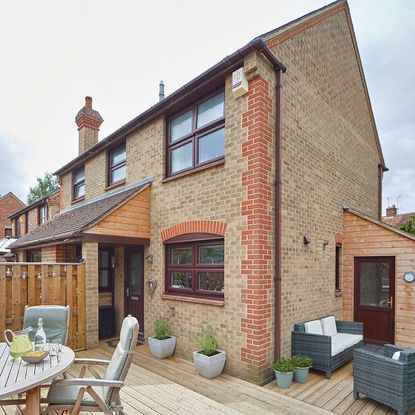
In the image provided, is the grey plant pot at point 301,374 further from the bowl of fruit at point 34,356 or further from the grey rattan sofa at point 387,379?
the bowl of fruit at point 34,356

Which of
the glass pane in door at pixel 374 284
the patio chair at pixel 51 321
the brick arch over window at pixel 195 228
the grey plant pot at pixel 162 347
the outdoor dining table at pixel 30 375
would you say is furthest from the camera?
the glass pane in door at pixel 374 284

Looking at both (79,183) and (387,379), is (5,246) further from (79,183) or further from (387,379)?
(387,379)

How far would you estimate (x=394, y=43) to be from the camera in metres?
8.50

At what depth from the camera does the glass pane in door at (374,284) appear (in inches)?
285

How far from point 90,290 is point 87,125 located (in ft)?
26.1

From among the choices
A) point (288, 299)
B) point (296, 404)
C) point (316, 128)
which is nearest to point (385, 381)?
point (296, 404)

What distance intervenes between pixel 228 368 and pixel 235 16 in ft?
23.4

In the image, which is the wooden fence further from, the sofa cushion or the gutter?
the sofa cushion

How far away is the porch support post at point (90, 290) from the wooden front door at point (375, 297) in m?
6.66

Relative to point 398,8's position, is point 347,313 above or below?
below

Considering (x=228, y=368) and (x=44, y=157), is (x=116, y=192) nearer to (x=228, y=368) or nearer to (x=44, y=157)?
(x=228, y=368)

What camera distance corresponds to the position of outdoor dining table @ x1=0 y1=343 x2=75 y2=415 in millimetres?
2502

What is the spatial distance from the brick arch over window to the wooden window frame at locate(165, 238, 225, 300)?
215 millimetres

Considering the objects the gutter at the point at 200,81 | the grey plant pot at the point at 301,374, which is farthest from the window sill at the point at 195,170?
the grey plant pot at the point at 301,374
